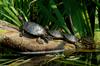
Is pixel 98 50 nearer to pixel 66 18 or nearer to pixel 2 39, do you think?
pixel 66 18

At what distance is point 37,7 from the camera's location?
18.5 ft

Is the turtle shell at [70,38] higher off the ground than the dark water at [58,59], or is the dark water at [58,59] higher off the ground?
the turtle shell at [70,38]

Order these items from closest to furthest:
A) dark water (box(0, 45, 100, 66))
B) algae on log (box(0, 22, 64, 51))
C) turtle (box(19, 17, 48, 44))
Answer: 1. dark water (box(0, 45, 100, 66))
2. algae on log (box(0, 22, 64, 51))
3. turtle (box(19, 17, 48, 44))

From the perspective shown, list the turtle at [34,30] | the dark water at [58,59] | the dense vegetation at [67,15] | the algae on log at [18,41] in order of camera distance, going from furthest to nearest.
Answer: the dense vegetation at [67,15] → the turtle at [34,30] → the algae on log at [18,41] → the dark water at [58,59]

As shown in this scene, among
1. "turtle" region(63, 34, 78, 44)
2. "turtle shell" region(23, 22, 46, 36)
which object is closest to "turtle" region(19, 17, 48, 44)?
"turtle shell" region(23, 22, 46, 36)

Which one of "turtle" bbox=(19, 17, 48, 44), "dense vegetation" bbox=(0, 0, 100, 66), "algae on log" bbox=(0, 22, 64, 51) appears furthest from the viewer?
"dense vegetation" bbox=(0, 0, 100, 66)

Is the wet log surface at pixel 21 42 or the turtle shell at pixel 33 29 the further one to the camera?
the turtle shell at pixel 33 29

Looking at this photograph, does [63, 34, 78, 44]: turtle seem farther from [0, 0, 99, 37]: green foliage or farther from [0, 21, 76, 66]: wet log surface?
[0, 0, 99, 37]: green foliage

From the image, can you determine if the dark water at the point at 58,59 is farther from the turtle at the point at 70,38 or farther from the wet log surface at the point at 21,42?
the turtle at the point at 70,38

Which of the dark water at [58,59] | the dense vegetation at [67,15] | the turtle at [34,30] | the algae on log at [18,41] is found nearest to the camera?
the dark water at [58,59]

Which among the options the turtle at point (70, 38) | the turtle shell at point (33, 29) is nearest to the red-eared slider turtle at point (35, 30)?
the turtle shell at point (33, 29)

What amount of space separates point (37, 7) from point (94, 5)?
3.65 feet

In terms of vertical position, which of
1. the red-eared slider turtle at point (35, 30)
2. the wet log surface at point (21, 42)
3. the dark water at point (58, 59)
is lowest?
the dark water at point (58, 59)

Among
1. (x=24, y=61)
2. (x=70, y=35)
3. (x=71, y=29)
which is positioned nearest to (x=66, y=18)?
(x=71, y=29)
